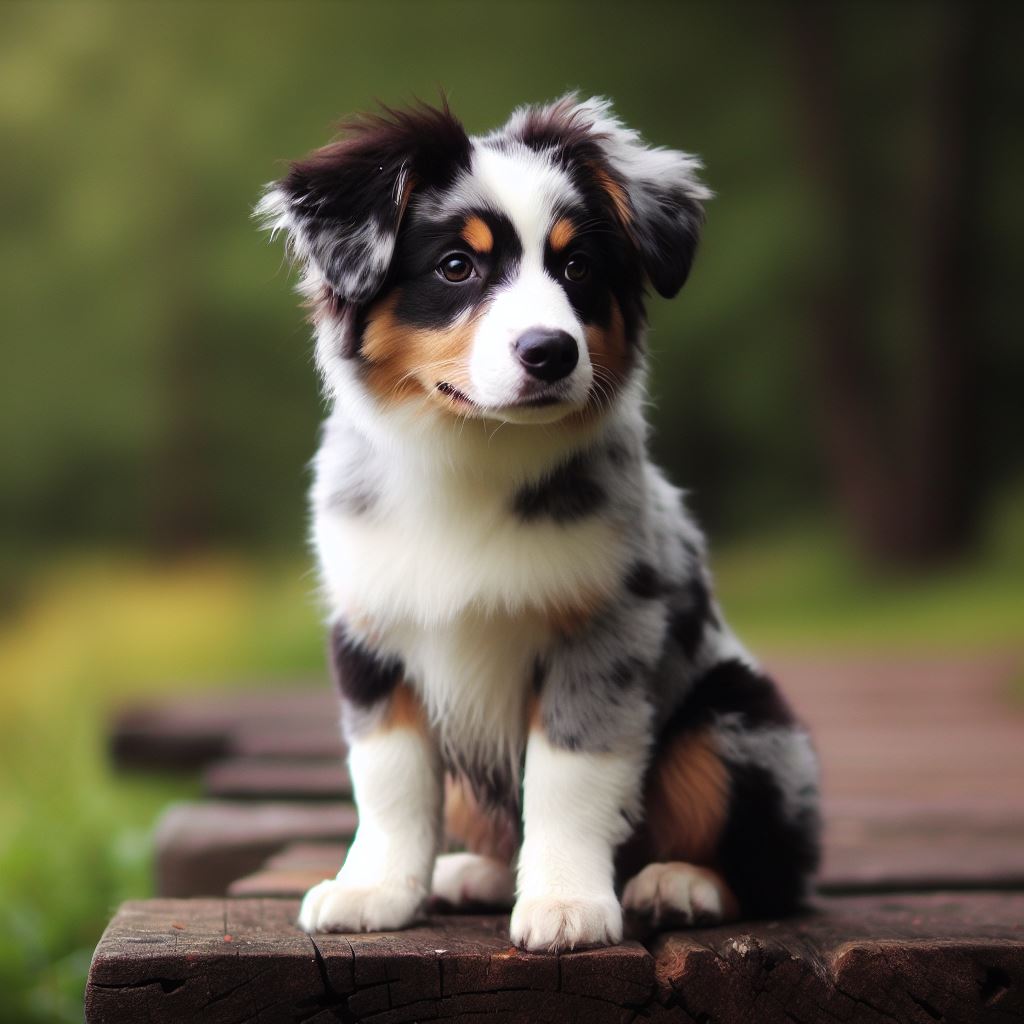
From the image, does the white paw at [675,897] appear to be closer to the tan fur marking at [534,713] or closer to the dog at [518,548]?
the dog at [518,548]

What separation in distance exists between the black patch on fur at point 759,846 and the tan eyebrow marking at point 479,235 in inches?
41.8

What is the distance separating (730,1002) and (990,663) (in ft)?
17.9

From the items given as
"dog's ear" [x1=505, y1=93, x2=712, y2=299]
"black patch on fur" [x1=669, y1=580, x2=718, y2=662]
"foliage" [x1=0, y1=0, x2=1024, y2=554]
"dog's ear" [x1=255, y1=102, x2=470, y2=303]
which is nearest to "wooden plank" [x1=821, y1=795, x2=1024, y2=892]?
"black patch on fur" [x1=669, y1=580, x2=718, y2=662]

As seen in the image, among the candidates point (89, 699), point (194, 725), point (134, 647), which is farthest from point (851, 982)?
point (134, 647)

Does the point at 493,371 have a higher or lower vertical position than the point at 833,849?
higher

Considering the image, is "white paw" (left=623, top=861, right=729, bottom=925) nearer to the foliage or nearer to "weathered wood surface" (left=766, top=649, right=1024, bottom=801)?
"weathered wood surface" (left=766, top=649, right=1024, bottom=801)

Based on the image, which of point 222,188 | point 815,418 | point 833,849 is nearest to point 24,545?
point 222,188

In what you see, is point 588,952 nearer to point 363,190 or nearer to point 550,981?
point 550,981

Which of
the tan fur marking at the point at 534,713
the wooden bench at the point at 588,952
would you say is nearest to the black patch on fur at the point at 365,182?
the tan fur marking at the point at 534,713

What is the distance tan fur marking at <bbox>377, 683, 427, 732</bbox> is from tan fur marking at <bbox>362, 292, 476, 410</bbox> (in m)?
0.54

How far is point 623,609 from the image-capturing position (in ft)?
8.30

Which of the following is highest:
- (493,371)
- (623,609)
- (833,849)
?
(493,371)

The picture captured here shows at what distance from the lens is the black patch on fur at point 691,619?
108 inches

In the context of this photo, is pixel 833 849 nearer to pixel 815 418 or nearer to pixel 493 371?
pixel 493 371
